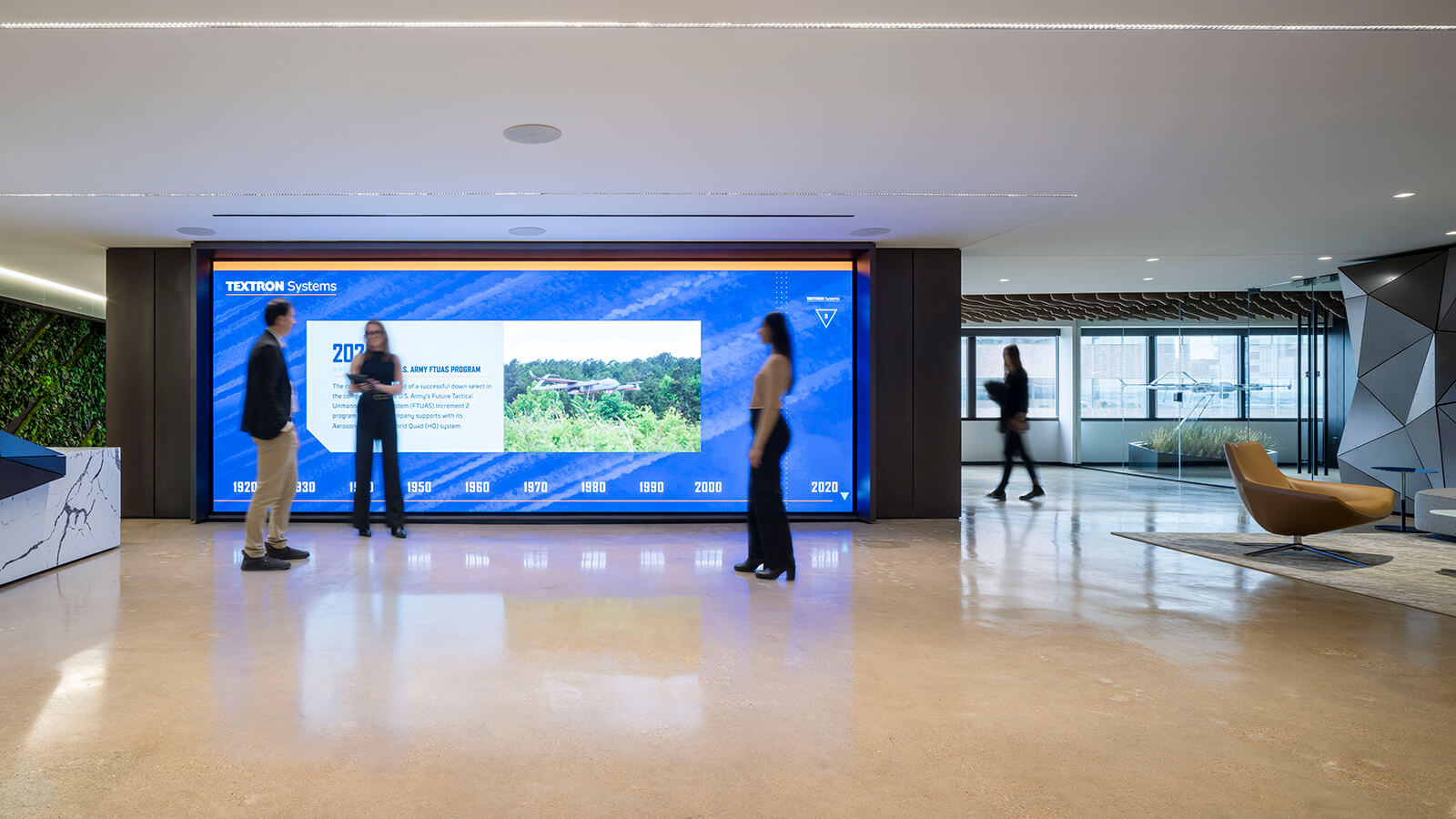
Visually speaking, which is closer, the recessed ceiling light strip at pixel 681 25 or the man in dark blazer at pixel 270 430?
the recessed ceiling light strip at pixel 681 25

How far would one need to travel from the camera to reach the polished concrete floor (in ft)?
6.80

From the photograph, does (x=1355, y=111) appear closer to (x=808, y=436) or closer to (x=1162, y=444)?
(x=808, y=436)

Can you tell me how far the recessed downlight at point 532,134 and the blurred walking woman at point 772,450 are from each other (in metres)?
1.55

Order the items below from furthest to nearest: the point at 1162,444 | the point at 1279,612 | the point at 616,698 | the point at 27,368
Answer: the point at 1162,444
the point at 27,368
the point at 1279,612
the point at 616,698

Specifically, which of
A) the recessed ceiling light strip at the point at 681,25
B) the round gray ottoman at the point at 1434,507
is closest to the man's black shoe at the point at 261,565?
the recessed ceiling light strip at the point at 681,25

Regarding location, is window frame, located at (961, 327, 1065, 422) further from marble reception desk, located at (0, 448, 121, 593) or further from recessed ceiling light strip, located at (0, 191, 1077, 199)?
marble reception desk, located at (0, 448, 121, 593)

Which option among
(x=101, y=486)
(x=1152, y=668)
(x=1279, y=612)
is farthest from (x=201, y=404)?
(x=1279, y=612)

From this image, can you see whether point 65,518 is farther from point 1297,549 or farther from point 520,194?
point 1297,549

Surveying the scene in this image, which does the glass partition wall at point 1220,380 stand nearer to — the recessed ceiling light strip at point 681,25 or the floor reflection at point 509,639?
the recessed ceiling light strip at point 681,25

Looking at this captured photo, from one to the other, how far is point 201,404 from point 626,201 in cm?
447

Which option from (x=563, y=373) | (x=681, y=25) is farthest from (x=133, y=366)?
(x=681, y=25)

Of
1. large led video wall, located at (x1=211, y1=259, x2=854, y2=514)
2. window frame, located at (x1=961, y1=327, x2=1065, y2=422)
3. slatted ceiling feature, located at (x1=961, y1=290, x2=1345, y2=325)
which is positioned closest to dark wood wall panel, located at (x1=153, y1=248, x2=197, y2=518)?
large led video wall, located at (x1=211, y1=259, x2=854, y2=514)

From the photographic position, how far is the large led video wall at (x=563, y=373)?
716 cm

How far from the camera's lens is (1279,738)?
2.41 metres
